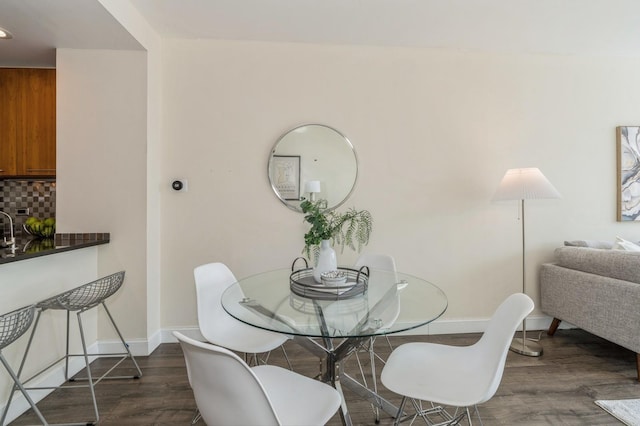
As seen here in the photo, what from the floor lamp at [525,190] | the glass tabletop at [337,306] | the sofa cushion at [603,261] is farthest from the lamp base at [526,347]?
the glass tabletop at [337,306]

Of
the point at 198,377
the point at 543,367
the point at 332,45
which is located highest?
the point at 332,45

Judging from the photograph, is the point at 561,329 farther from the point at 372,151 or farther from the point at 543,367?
the point at 372,151

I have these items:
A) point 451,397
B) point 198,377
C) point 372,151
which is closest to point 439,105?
point 372,151

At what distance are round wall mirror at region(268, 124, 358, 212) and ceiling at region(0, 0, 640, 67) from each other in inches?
33.9

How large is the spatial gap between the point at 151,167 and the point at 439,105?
2638 millimetres

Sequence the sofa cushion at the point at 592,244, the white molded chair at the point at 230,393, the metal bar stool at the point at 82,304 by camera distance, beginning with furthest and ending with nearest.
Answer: the sofa cushion at the point at 592,244, the metal bar stool at the point at 82,304, the white molded chair at the point at 230,393

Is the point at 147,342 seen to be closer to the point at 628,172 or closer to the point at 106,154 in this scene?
the point at 106,154

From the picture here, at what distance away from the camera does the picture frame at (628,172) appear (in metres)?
3.09

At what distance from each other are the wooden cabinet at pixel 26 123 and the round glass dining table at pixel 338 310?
2.39 m

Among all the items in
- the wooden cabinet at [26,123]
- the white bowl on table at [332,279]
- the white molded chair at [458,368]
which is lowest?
the white molded chair at [458,368]

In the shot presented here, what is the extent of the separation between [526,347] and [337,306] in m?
2.11

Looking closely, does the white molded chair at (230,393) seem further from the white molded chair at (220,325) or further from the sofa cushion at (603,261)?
the sofa cushion at (603,261)

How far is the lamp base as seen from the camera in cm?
256

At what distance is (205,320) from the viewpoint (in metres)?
1.92
